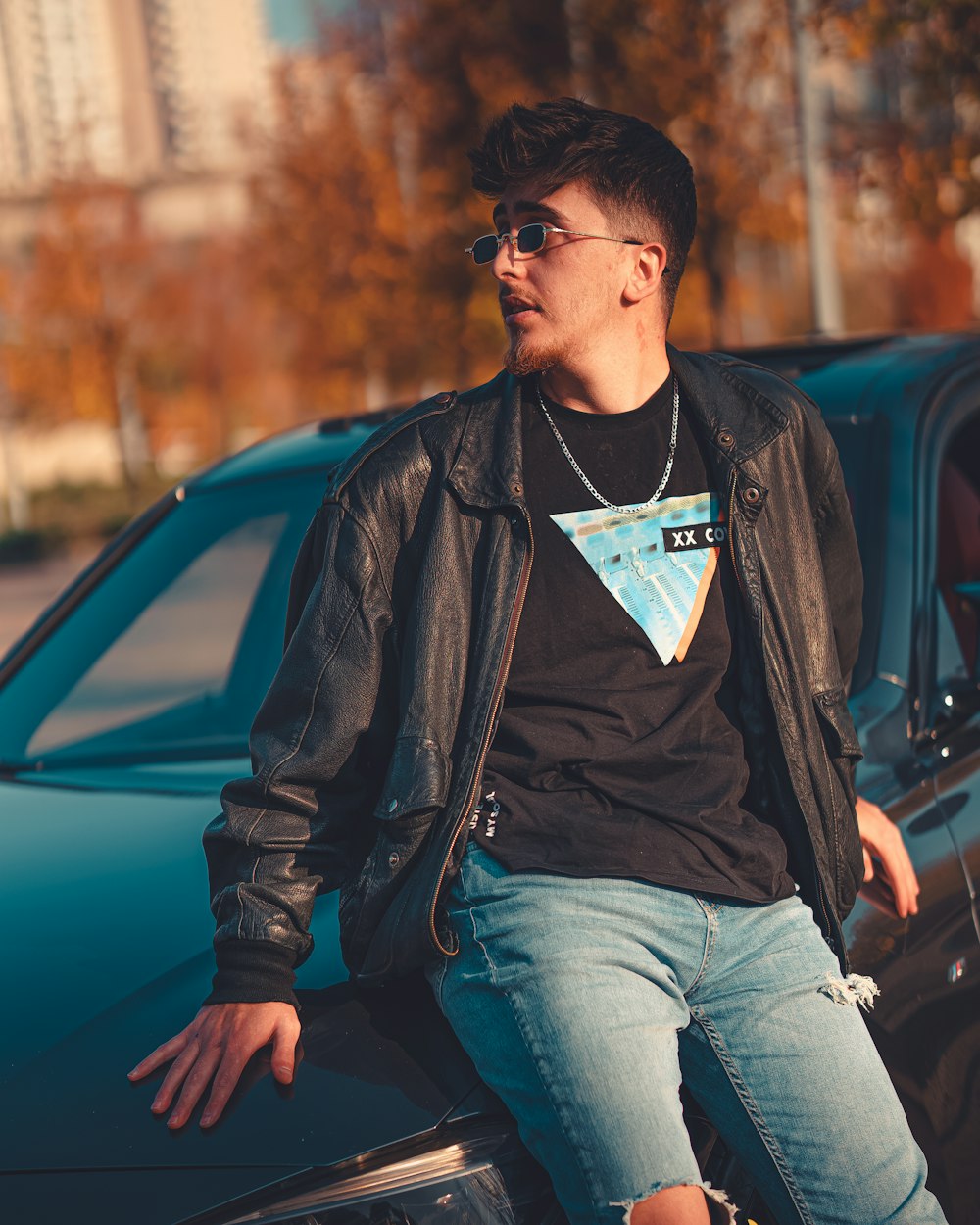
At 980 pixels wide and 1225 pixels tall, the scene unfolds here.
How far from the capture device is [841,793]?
2252 millimetres

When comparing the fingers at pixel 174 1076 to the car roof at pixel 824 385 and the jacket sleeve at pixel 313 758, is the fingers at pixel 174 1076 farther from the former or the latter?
the car roof at pixel 824 385

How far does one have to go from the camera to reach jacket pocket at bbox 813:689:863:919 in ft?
7.30

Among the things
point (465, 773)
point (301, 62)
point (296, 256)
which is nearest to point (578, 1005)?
point (465, 773)

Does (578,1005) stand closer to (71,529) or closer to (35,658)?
(35,658)

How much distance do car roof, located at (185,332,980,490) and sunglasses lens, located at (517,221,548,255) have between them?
1.07 meters

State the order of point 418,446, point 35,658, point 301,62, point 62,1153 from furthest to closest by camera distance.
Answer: point 301,62 → point 35,658 → point 418,446 → point 62,1153

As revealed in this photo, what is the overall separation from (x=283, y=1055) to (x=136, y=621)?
6.41 ft

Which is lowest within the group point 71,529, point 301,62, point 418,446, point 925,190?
point 71,529

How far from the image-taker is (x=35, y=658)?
11.6 ft

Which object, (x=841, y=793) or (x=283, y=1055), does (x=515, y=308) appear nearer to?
(x=841, y=793)

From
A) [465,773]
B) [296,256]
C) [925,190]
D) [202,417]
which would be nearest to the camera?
[465,773]

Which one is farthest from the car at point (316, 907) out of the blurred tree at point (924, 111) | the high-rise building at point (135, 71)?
the high-rise building at point (135, 71)

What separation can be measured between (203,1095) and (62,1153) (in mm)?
169

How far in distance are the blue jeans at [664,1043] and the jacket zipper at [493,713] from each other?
0.06 metres
